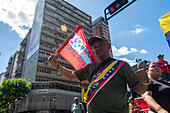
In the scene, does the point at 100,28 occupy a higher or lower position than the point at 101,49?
higher

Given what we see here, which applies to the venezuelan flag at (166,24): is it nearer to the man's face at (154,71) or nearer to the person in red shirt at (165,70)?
the man's face at (154,71)

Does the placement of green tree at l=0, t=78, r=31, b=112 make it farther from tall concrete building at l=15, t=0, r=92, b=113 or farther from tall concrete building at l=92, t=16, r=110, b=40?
tall concrete building at l=92, t=16, r=110, b=40

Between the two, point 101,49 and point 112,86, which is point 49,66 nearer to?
A: point 101,49

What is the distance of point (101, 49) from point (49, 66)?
34.3 m

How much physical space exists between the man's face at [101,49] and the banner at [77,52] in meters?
2.18

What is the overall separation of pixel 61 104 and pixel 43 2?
32.5 metres

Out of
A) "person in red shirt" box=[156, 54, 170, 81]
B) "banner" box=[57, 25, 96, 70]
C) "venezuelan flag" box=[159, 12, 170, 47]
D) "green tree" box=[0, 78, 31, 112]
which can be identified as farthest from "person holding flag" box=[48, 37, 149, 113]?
"green tree" box=[0, 78, 31, 112]

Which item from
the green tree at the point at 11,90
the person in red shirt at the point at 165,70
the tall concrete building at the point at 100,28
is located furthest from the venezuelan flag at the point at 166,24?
the tall concrete building at the point at 100,28

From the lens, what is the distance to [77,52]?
4227 mm

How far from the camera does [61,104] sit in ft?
90.1

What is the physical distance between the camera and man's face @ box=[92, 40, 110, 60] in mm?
1749

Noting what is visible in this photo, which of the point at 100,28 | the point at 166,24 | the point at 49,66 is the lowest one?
the point at 166,24

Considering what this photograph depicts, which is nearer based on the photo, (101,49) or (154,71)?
(101,49)

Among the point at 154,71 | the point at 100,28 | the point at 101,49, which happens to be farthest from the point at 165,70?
the point at 100,28
